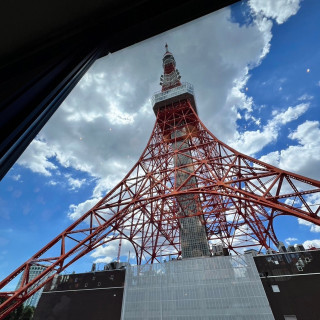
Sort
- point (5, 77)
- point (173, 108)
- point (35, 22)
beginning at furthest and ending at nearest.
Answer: point (173, 108) → point (35, 22) → point (5, 77)

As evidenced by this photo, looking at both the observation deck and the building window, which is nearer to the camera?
the building window

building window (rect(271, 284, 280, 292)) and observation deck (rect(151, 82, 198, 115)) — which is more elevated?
observation deck (rect(151, 82, 198, 115))

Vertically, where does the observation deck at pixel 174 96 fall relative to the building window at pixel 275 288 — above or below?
above

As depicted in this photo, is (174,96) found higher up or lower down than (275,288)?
higher up

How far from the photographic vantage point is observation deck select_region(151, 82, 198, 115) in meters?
19.0

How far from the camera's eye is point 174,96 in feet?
62.7

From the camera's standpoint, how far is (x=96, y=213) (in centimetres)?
1212

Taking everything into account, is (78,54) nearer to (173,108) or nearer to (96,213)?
(96,213)

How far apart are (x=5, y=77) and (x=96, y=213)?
39.6 ft

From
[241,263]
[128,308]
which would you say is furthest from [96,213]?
[241,263]

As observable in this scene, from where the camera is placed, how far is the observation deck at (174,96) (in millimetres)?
19000

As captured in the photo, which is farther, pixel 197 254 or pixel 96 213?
pixel 197 254

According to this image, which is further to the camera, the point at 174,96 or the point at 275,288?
the point at 174,96

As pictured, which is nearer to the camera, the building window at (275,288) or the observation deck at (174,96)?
the building window at (275,288)
